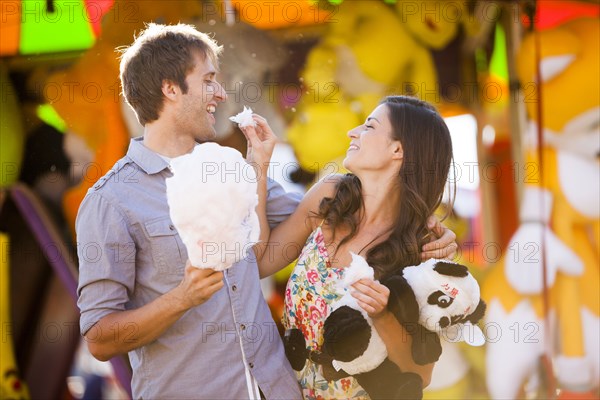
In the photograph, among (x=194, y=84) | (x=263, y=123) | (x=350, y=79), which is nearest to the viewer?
(x=194, y=84)

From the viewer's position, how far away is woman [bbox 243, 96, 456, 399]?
1.84 meters

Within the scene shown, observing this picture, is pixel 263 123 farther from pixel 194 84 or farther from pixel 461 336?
pixel 461 336

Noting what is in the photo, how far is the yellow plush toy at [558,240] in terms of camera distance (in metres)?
2.63

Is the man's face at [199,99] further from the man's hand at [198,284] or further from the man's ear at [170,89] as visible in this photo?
the man's hand at [198,284]

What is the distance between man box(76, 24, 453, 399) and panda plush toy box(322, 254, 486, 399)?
0.15 meters

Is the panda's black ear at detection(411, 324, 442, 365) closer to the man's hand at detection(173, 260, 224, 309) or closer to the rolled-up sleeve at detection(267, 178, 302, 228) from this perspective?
the rolled-up sleeve at detection(267, 178, 302, 228)

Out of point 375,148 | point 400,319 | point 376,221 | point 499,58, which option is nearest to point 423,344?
point 400,319

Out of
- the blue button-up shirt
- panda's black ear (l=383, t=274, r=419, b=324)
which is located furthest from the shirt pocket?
panda's black ear (l=383, t=274, r=419, b=324)

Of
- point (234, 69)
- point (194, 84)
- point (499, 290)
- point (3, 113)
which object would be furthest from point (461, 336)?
point (3, 113)

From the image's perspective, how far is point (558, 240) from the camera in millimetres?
2689

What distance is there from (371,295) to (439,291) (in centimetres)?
15

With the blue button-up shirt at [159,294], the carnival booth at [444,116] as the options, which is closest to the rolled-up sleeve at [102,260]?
the blue button-up shirt at [159,294]

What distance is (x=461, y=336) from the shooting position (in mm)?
2021

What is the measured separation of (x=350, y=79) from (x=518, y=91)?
572mm
